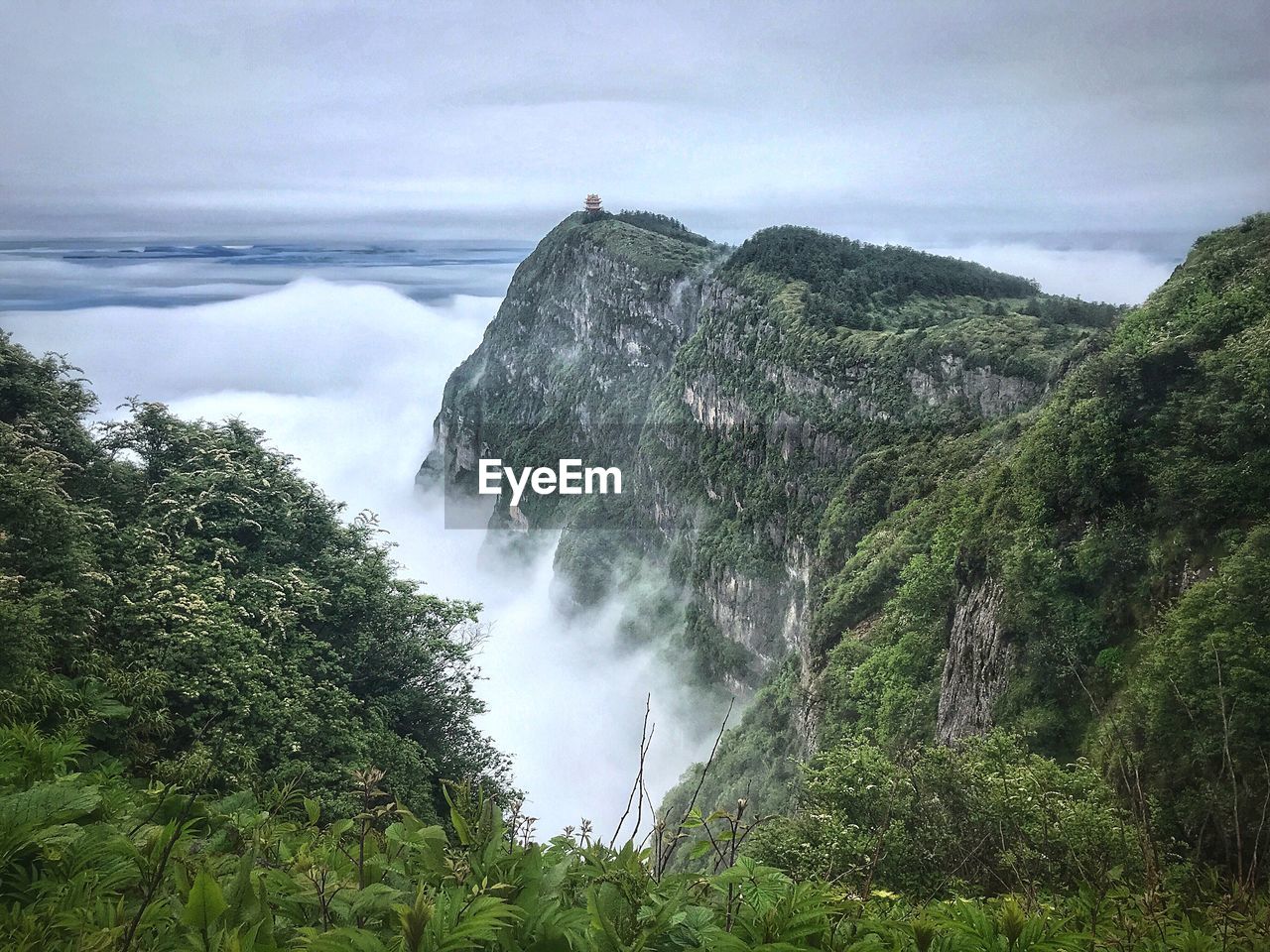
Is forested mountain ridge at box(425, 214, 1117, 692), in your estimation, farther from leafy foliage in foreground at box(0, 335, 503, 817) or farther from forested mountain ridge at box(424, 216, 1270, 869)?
leafy foliage in foreground at box(0, 335, 503, 817)

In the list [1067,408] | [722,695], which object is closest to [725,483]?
[722,695]

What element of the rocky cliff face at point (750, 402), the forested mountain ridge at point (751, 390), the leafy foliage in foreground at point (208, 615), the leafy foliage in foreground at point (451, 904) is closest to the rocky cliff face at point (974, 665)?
the rocky cliff face at point (750, 402)

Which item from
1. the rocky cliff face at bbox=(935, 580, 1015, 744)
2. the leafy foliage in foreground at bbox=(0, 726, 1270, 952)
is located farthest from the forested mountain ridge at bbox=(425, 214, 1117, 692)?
the leafy foliage in foreground at bbox=(0, 726, 1270, 952)

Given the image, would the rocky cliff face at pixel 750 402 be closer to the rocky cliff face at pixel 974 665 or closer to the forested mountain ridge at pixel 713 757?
the rocky cliff face at pixel 974 665

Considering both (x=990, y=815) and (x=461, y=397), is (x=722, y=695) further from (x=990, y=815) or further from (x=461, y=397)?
(x=461, y=397)

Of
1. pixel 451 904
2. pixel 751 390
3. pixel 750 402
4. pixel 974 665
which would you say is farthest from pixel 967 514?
pixel 751 390

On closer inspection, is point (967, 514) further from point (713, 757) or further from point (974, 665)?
point (713, 757)
